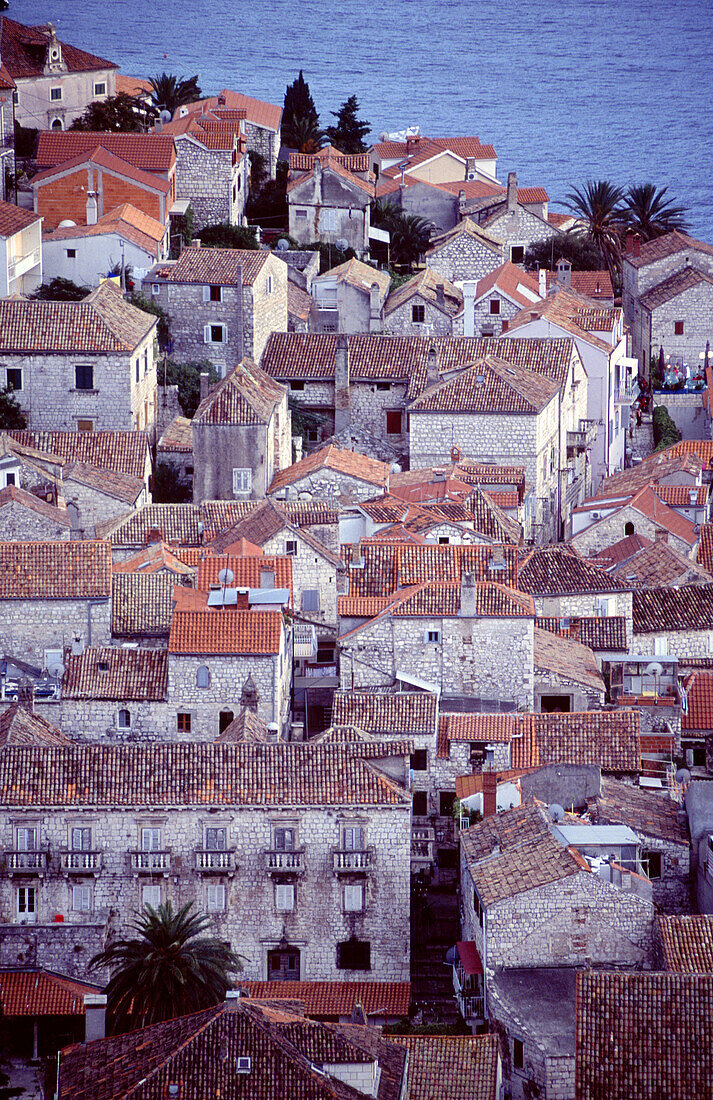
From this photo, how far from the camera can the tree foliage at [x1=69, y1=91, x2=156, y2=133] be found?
106688 millimetres

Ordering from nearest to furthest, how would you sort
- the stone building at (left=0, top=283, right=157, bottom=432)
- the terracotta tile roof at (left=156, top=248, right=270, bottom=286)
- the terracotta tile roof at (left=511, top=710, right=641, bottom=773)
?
the terracotta tile roof at (left=511, top=710, right=641, bottom=773) → the stone building at (left=0, top=283, right=157, bottom=432) → the terracotta tile roof at (left=156, top=248, right=270, bottom=286)

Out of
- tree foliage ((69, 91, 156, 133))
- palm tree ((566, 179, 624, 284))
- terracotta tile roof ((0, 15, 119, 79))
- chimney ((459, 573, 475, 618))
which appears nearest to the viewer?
chimney ((459, 573, 475, 618))

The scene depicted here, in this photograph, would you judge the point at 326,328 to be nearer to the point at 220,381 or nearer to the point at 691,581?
the point at 220,381

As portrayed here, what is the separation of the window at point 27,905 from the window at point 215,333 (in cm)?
3692

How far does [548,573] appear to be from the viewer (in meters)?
64.6

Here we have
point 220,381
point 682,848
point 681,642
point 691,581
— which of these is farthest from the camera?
point 220,381

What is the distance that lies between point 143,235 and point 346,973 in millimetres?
43959

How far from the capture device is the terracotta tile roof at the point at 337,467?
73750 millimetres

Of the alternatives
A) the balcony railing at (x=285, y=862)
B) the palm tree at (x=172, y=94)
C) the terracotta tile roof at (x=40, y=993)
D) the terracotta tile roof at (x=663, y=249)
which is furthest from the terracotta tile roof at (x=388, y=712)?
the palm tree at (x=172, y=94)

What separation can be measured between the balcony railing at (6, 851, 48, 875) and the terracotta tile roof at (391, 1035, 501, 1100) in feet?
33.1

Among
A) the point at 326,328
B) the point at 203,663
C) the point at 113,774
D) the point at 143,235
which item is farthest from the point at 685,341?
the point at 113,774

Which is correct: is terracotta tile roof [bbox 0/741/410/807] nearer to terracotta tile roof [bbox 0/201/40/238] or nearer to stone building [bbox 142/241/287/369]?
stone building [bbox 142/241/287/369]

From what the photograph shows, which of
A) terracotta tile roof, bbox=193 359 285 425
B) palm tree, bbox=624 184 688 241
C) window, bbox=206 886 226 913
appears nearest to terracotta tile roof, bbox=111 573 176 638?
window, bbox=206 886 226 913

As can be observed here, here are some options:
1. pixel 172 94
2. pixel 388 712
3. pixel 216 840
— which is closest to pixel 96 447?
pixel 388 712
